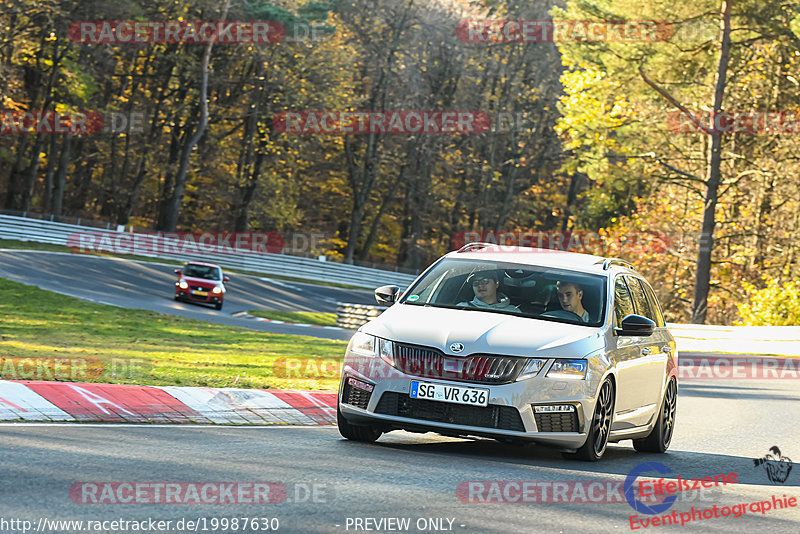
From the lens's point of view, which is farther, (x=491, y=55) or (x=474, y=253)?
(x=491, y=55)

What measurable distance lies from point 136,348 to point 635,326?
1122 centimetres

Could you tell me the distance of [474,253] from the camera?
35.5 ft

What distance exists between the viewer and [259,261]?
5612cm

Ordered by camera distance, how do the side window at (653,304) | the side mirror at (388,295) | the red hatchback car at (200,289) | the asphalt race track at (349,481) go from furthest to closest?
the red hatchback car at (200,289) < the side window at (653,304) < the side mirror at (388,295) < the asphalt race track at (349,481)

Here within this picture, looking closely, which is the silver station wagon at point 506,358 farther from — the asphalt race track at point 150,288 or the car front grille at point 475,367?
the asphalt race track at point 150,288

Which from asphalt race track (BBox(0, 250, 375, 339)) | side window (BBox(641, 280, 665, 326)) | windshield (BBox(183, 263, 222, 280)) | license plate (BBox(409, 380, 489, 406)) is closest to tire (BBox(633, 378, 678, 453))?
side window (BBox(641, 280, 665, 326))

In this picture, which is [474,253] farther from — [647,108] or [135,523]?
[647,108]

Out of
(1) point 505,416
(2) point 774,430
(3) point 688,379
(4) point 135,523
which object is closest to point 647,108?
(3) point 688,379

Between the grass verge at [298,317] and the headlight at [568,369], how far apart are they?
28.1 m

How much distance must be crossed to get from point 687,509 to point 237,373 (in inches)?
333

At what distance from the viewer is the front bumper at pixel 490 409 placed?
885 centimetres

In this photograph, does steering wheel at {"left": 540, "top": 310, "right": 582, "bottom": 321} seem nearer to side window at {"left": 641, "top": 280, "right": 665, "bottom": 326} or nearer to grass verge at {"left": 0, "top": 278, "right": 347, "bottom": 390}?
side window at {"left": 641, "top": 280, "right": 665, "bottom": 326}

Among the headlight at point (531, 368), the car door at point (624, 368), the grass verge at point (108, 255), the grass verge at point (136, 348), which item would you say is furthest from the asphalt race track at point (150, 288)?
the headlight at point (531, 368)

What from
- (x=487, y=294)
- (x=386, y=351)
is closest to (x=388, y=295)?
(x=487, y=294)
